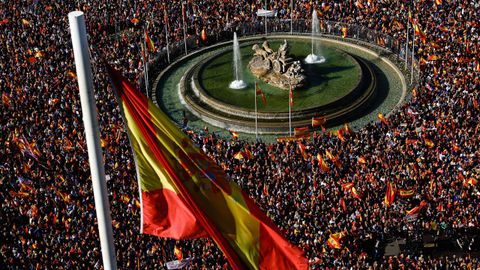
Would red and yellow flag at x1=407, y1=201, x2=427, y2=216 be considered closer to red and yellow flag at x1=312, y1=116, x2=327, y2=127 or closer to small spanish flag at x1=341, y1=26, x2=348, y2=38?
red and yellow flag at x1=312, y1=116, x2=327, y2=127

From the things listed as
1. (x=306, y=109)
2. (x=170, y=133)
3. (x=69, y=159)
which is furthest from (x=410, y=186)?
(x=170, y=133)

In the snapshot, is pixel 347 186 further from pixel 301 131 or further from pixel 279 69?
pixel 279 69

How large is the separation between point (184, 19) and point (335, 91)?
52.3ft

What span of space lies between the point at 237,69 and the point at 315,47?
7.90 meters

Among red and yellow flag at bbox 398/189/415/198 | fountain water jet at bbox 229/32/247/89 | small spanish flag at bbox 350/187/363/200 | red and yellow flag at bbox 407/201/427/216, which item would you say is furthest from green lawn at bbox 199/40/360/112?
red and yellow flag at bbox 407/201/427/216

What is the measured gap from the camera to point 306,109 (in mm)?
47031

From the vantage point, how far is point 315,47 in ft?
190

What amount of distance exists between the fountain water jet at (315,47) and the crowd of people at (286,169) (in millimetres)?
6097

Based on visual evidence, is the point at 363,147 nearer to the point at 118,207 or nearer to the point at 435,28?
the point at 118,207

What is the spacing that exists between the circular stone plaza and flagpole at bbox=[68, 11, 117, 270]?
28902 mm

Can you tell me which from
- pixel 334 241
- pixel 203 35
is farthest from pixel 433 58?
pixel 334 241

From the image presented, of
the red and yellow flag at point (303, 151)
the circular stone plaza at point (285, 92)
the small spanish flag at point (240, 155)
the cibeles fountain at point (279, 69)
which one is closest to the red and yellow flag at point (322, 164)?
the red and yellow flag at point (303, 151)

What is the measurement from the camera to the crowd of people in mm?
32875

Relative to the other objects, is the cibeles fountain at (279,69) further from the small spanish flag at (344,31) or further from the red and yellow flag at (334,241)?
the red and yellow flag at (334,241)
